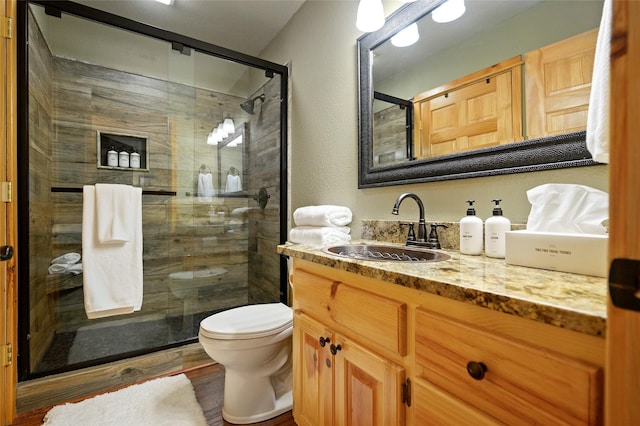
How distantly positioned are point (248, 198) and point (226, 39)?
1.42m

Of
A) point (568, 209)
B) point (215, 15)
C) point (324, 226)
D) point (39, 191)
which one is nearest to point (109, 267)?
point (39, 191)

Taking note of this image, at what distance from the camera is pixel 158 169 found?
2732 millimetres

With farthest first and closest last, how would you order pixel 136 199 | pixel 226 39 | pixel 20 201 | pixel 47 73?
pixel 226 39
pixel 47 73
pixel 136 199
pixel 20 201

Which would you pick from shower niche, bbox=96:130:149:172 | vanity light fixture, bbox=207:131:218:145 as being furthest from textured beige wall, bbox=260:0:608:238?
shower niche, bbox=96:130:149:172

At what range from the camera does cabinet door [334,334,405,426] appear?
0.74 m

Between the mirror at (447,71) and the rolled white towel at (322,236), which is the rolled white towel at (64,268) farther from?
the mirror at (447,71)

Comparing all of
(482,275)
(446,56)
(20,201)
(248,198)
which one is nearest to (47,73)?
(20,201)

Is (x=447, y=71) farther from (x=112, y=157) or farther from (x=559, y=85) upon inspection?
(x=112, y=157)

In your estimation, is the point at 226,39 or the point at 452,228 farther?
the point at 226,39

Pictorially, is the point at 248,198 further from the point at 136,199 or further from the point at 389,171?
the point at 389,171

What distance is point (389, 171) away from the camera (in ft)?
4.75

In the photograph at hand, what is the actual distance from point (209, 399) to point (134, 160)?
7.10ft

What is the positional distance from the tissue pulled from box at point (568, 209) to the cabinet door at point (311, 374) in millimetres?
760

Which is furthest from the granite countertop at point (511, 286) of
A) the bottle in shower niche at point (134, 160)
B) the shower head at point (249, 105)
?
the bottle in shower niche at point (134, 160)
